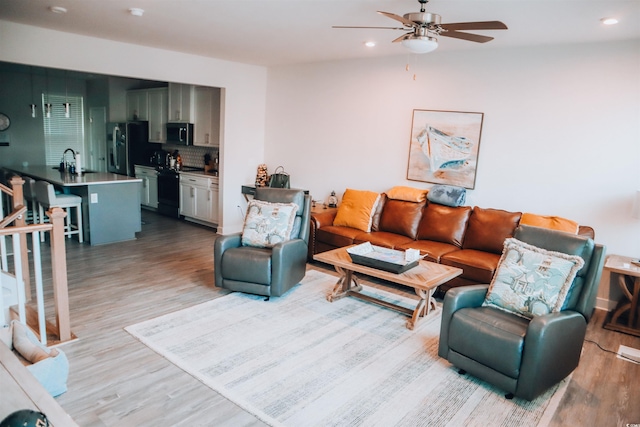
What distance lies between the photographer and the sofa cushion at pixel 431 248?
4445mm

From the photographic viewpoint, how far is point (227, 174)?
268 inches

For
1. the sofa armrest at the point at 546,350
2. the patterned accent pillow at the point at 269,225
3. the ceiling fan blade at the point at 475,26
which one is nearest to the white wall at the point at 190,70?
the patterned accent pillow at the point at 269,225

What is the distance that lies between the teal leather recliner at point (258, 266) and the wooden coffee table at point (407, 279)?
33 centimetres

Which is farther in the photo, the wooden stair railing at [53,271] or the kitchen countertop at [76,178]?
the kitchen countertop at [76,178]

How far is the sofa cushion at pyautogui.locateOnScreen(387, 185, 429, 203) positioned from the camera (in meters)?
5.20

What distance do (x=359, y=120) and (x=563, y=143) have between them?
8.30 ft

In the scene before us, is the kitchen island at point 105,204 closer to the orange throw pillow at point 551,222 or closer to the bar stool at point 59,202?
the bar stool at point 59,202

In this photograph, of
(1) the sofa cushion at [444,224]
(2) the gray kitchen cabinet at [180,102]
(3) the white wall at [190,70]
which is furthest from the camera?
(2) the gray kitchen cabinet at [180,102]

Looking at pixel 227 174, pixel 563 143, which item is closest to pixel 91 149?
pixel 227 174

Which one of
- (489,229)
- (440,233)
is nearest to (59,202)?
(440,233)

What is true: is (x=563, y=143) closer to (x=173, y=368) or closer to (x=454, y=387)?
(x=454, y=387)

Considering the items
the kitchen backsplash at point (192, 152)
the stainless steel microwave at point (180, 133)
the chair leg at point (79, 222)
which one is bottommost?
the chair leg at point (79, 222)

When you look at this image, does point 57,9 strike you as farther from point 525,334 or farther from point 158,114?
point 525,334

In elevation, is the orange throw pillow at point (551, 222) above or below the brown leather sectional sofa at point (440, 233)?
above
